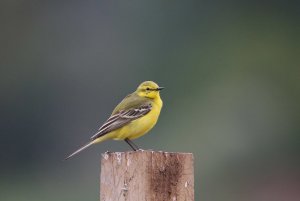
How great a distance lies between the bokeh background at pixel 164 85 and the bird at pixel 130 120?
12.3 metres

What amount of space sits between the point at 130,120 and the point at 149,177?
3.73m

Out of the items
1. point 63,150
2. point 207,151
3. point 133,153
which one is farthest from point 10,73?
point 133,153

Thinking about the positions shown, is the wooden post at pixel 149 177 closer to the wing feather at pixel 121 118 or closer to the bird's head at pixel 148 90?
the wing feather at pixel 121 118

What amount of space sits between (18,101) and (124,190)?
27.3 meters

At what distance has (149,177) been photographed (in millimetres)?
6434

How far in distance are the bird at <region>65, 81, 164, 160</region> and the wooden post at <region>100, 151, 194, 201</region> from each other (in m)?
3.30

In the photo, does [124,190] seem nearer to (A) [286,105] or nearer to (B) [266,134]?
(B) [266,134]

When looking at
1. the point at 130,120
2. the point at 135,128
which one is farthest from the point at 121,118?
the point at 135,128

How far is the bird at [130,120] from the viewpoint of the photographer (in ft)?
32.8

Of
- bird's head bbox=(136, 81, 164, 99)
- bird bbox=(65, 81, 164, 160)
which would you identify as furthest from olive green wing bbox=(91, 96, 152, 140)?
bird's head bbox=(136, 81, 164, 99)

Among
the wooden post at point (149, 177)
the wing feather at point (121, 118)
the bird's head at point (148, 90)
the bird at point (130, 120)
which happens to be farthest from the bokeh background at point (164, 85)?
the wooden post at point (149, 177)

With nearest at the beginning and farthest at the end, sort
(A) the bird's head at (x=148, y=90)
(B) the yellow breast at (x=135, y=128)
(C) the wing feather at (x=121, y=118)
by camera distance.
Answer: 1. (C) the wing feather at (x=121, y=118)
2. (B) the yellow breast at (x=135, y=128)
3. (A) the bird's head at (x=148, y=90)

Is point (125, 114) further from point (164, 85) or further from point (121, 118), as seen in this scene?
point (164, 85)

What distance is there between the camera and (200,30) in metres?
38.2
